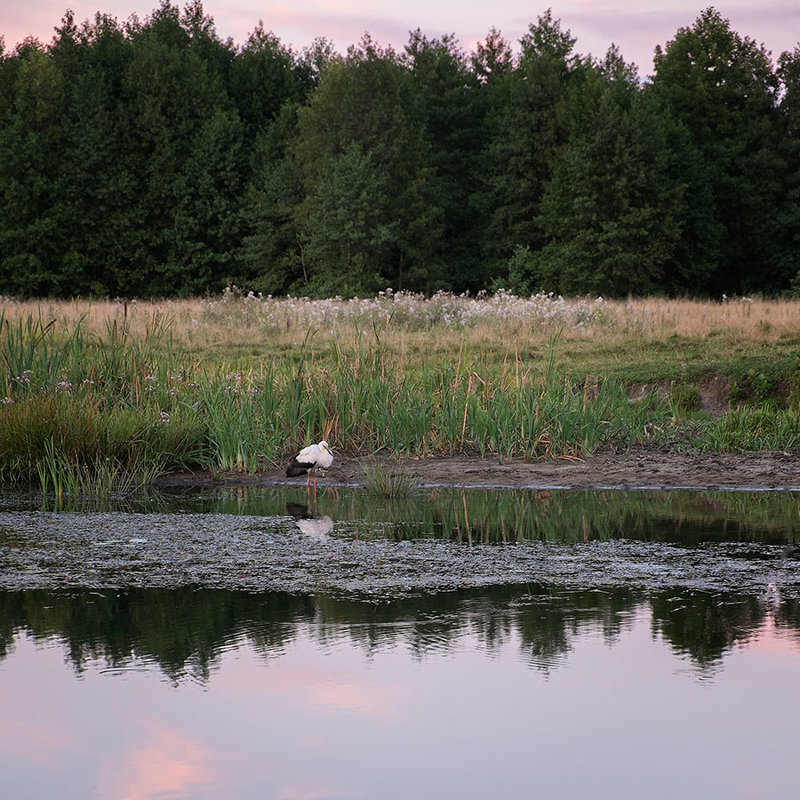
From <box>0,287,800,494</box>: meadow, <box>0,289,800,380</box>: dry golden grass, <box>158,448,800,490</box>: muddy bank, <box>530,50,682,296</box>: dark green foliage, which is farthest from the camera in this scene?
<box>530,50,682,296</box>: dark green foliage

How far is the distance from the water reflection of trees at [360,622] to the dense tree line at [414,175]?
45779 mm

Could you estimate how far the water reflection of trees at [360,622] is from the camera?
609 centimetres

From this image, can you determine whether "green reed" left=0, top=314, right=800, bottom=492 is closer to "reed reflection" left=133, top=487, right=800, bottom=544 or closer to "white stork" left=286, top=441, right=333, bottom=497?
"white stork" left=286, top=441, right=333, bottom=497

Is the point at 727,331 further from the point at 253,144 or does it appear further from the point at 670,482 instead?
the point at 253,144

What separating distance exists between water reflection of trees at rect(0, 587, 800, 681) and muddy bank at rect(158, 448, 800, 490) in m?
5.20

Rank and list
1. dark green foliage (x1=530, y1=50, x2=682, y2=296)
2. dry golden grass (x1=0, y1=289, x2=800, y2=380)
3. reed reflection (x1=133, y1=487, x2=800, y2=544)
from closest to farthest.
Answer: reed reflection (x1=133, y1=487, x2=800, y2=544)
dry golden grass (x1=0, y1=289, x2=800, y2=380)
dark green foliage (x1=530, y1=50, x2=682, y2=296)

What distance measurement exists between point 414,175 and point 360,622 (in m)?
53.3

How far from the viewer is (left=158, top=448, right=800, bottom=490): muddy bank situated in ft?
40.6

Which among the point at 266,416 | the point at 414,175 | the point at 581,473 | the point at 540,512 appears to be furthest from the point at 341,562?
the point at 414,175

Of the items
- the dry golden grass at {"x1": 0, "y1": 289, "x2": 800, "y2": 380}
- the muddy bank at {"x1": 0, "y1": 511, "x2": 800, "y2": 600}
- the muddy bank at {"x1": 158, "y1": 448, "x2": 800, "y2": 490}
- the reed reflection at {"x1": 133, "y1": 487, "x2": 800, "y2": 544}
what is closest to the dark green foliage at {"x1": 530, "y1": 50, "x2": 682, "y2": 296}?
the dry golden grass at {"x1": 0, "y1": 289, "x2": 800, "y2": 380}

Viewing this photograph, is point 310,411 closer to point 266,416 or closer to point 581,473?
point 266,416

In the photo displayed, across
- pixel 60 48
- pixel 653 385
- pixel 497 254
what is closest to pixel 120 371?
pixel 653 385

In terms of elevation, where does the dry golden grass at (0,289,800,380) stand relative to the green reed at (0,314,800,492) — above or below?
above

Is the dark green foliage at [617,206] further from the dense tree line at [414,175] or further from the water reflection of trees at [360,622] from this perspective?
the water reflection of trees at [360,622]
